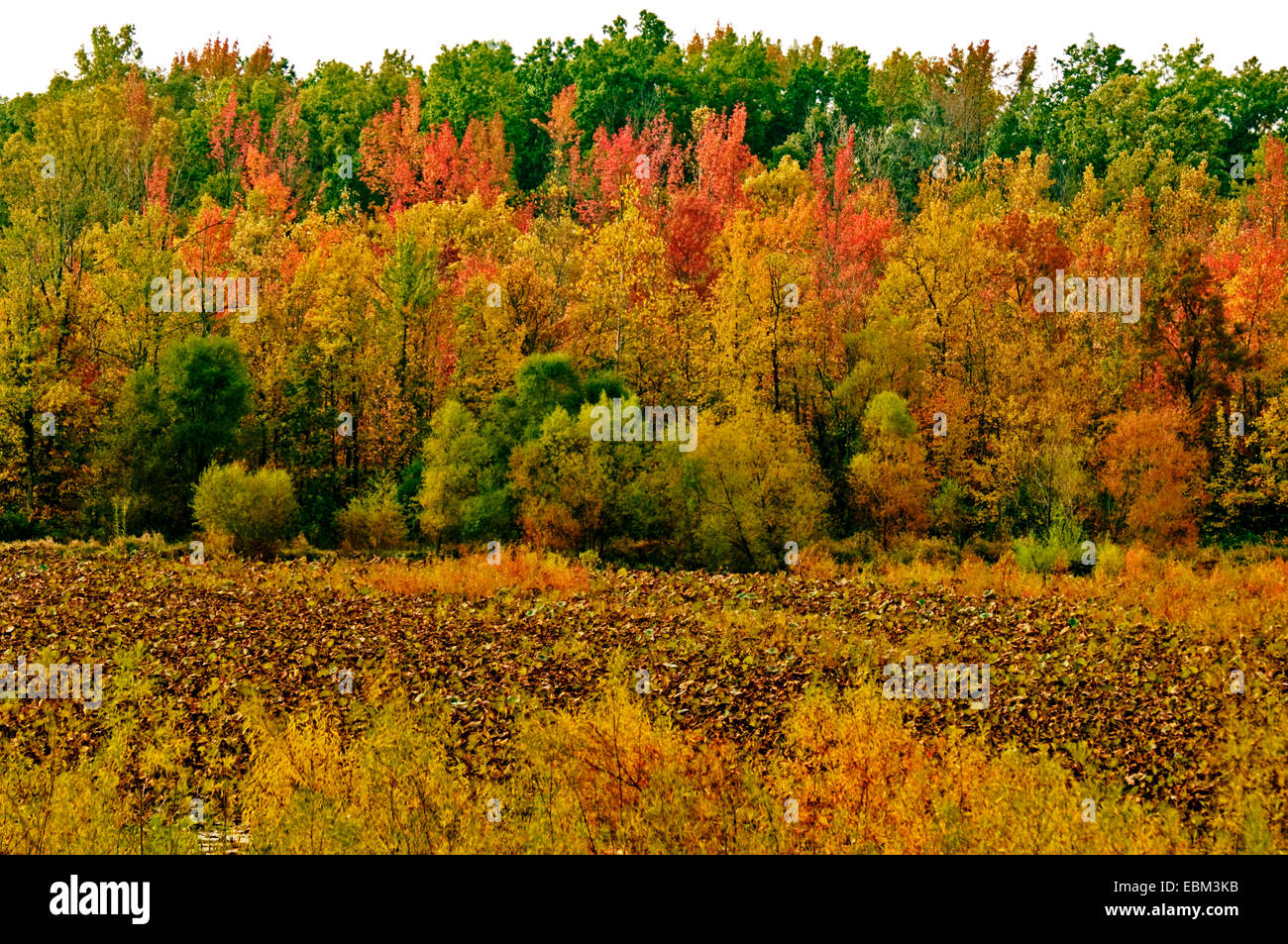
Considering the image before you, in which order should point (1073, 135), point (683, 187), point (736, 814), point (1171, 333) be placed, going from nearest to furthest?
1. point (736, 814)
2. point (1171, 333)
3. point (683, 187)
4. point (1073, 135)

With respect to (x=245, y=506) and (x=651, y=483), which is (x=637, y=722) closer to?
(x=651, y=483)

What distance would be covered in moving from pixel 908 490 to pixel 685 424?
8.76 metres

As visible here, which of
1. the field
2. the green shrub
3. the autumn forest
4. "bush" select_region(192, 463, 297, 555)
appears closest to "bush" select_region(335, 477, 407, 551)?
the autumn forest

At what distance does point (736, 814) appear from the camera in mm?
13844

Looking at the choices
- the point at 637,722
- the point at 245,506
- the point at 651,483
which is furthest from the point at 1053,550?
the point at 245,506

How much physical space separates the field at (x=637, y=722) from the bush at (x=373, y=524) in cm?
1072

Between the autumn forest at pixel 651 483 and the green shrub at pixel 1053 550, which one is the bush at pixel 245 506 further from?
the green shrub at pixel 1053 550

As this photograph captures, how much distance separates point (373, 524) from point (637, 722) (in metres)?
28.4

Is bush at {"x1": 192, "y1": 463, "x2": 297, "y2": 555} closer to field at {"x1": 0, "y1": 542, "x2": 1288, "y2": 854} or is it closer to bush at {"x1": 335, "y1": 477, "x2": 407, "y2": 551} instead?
bush at {"x1": 335, "y1": 477, "x2": 407, "y2": 551}

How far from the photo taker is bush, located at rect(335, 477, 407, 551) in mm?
42844

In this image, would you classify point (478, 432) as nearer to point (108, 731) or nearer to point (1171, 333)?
point (108, 731)

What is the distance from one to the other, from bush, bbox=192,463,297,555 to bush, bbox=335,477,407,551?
250 centimetres

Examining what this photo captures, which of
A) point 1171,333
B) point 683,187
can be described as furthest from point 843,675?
point 683,187

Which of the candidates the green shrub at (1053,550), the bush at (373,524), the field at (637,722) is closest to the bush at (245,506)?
the bush at (373,524)
